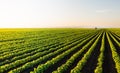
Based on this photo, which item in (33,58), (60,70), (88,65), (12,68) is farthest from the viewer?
(33,58)

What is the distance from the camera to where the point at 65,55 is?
18172 mm

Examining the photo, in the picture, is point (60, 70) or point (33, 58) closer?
point (60, 70)

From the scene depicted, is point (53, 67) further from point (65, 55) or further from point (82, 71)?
point (65, 55)

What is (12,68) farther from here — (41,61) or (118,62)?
(118,62)

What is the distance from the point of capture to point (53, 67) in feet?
46.1

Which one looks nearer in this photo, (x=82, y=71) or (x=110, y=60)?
(x=82, y=71)

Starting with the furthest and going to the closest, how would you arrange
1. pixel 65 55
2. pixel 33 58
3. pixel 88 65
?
pixel 65 55 → pixel 33 58 → pixel 88 65

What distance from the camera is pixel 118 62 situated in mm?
15375

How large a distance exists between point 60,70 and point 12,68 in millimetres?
3390

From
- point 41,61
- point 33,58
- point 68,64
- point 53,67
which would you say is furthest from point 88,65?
point 33,58

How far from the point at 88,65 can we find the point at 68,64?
60.2 inches

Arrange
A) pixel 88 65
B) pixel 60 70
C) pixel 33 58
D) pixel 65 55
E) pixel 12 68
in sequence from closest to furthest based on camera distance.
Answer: pixel 60 70, pixel 12 68, pixel 88 65, pixel 33 58, pixel 65 55

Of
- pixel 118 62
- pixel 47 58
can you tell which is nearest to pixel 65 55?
pixel 47 58

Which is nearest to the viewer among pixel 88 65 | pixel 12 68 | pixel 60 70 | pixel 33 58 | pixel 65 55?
pixel 60 70
